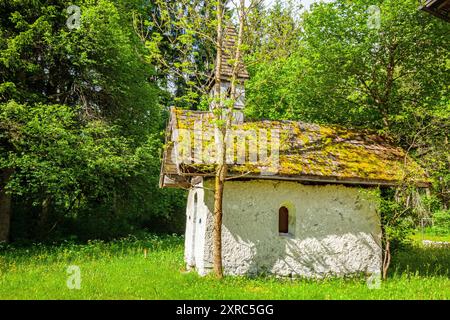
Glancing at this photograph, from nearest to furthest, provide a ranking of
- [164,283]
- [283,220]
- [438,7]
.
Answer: [164,283], [438,7], [283,220]

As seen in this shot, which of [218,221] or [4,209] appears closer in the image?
[218,221]

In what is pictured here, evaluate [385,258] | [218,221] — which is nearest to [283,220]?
[218,221]

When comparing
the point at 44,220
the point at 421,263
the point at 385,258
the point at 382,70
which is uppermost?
the point at 382,70

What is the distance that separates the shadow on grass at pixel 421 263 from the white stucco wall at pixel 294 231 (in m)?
1.41

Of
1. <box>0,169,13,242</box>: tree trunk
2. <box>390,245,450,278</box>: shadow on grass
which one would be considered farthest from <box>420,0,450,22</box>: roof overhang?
<box>0,169,13,242</box>: tree trunk

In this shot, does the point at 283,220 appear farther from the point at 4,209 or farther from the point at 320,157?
the point at 4,209

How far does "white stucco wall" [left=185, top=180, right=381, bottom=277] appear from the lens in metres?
9.55

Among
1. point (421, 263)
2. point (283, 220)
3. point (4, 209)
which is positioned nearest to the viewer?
point (283, 220)

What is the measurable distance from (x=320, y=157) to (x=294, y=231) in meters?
2.09

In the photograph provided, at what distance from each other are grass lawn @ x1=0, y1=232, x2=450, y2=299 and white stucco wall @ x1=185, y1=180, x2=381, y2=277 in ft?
1.34

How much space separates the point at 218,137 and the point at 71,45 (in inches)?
371

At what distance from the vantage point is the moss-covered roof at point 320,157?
949 centimetres

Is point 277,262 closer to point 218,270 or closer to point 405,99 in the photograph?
point 218,270

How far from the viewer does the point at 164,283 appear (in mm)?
8625
